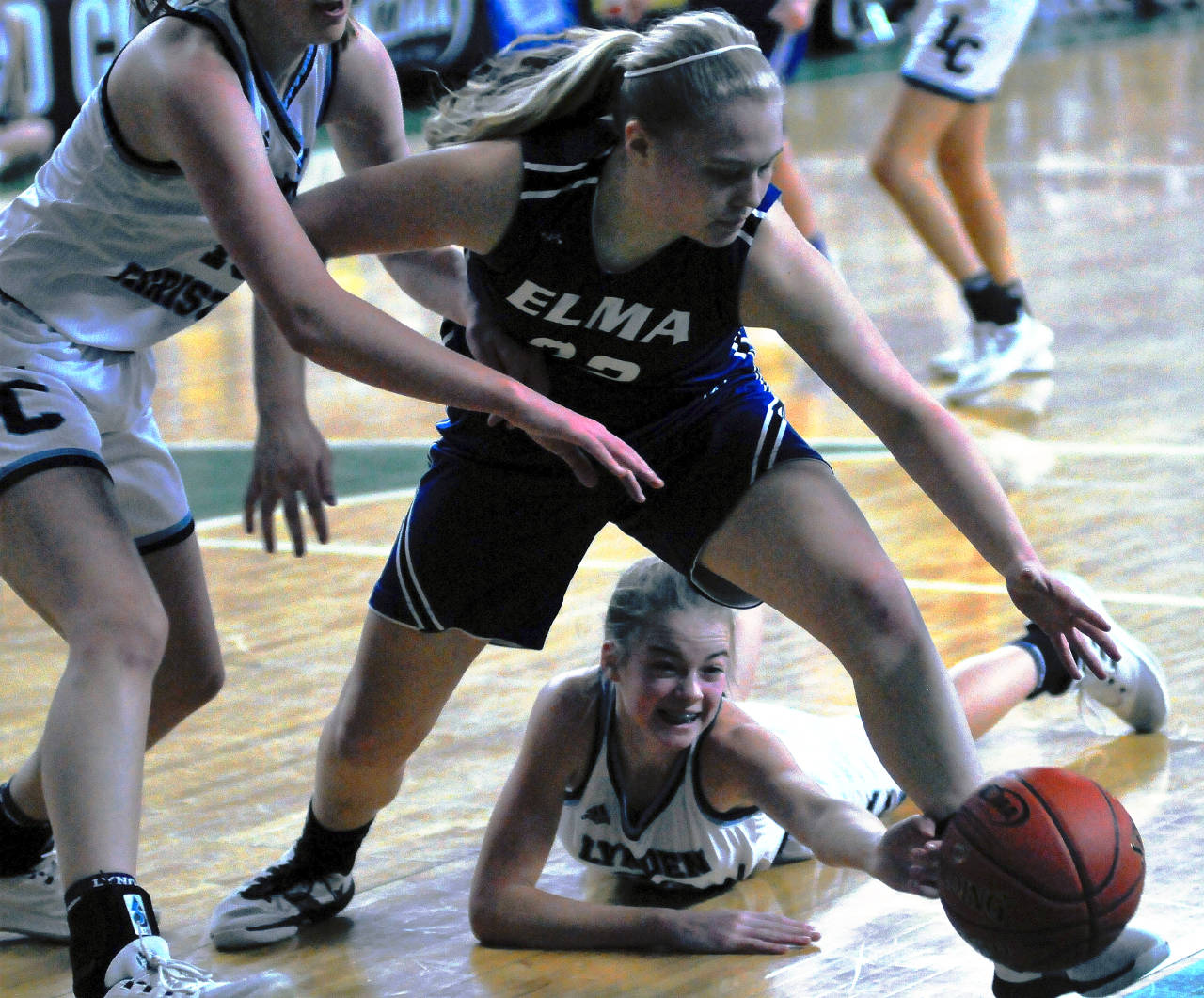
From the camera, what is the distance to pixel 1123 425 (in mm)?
6836

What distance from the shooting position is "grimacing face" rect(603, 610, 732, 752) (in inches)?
132

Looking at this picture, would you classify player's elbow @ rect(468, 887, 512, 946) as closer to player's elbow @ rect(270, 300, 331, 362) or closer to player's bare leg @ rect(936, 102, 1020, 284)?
player's elbow @ rect(270, 300, 331, 362)

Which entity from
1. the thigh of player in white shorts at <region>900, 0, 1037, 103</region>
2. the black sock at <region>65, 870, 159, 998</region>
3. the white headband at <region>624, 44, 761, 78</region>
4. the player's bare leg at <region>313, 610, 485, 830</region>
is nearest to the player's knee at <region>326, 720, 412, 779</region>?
the player's bare leg at <region>313, 610, 485, 830</region>

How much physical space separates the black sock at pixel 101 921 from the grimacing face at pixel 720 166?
1.21 metres

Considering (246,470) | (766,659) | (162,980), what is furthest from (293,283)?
(246,470)

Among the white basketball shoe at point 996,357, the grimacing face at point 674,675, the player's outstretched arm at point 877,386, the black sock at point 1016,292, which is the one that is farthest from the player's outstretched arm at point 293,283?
the black sock at point 1016,292

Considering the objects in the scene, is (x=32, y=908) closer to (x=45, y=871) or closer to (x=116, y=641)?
(x=45, y=871)

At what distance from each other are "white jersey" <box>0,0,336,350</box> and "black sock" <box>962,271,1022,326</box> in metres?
4.62

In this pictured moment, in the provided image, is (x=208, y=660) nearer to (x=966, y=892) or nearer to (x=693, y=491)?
(x=693, y=491)

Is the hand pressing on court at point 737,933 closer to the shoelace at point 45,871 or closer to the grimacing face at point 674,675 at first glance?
the grimacing face at point 674,675

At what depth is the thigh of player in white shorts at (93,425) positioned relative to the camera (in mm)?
2982

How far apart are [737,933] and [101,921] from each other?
99 centimetres

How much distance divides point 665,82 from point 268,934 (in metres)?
1.52

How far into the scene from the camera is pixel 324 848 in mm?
3465
